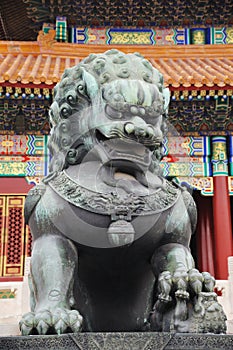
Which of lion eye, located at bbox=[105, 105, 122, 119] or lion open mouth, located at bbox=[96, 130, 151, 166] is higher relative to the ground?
lion eye, located at bbox=[105, 105, 122, 119]

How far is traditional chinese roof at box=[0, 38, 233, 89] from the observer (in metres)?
9.52

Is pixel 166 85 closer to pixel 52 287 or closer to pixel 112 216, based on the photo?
pixel 112 216

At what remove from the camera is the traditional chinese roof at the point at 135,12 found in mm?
11414

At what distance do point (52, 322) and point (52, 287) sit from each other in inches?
7.2

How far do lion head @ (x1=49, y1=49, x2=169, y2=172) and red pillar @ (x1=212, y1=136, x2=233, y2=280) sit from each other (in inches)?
270

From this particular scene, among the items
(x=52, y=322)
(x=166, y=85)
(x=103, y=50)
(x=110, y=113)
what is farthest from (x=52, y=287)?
(x=103, y=50)

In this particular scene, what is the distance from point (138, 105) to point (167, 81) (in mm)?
6187

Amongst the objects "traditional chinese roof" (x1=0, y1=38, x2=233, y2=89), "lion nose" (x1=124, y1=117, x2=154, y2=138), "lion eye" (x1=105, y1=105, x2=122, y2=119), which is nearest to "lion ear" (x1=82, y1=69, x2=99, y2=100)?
"lion eye" (x1=105, y1=105, x2=122, y2=119)

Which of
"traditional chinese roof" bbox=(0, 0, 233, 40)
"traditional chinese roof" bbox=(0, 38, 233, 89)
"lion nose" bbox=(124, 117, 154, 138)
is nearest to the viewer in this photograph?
"lion nose" bbox=(124, 117, 154, 138)

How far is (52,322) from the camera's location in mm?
2244

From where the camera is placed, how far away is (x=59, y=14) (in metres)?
11.6

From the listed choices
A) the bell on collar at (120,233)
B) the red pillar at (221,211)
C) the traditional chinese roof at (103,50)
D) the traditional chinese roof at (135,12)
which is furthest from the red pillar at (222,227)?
the bell on collar at (120,233)

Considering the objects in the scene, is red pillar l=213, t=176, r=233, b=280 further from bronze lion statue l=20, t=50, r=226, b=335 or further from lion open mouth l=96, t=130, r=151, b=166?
lion open mouth l=96, t=130, r=151, b=166

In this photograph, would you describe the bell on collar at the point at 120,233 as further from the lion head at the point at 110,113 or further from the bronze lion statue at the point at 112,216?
the lion head at the point at 110,113
